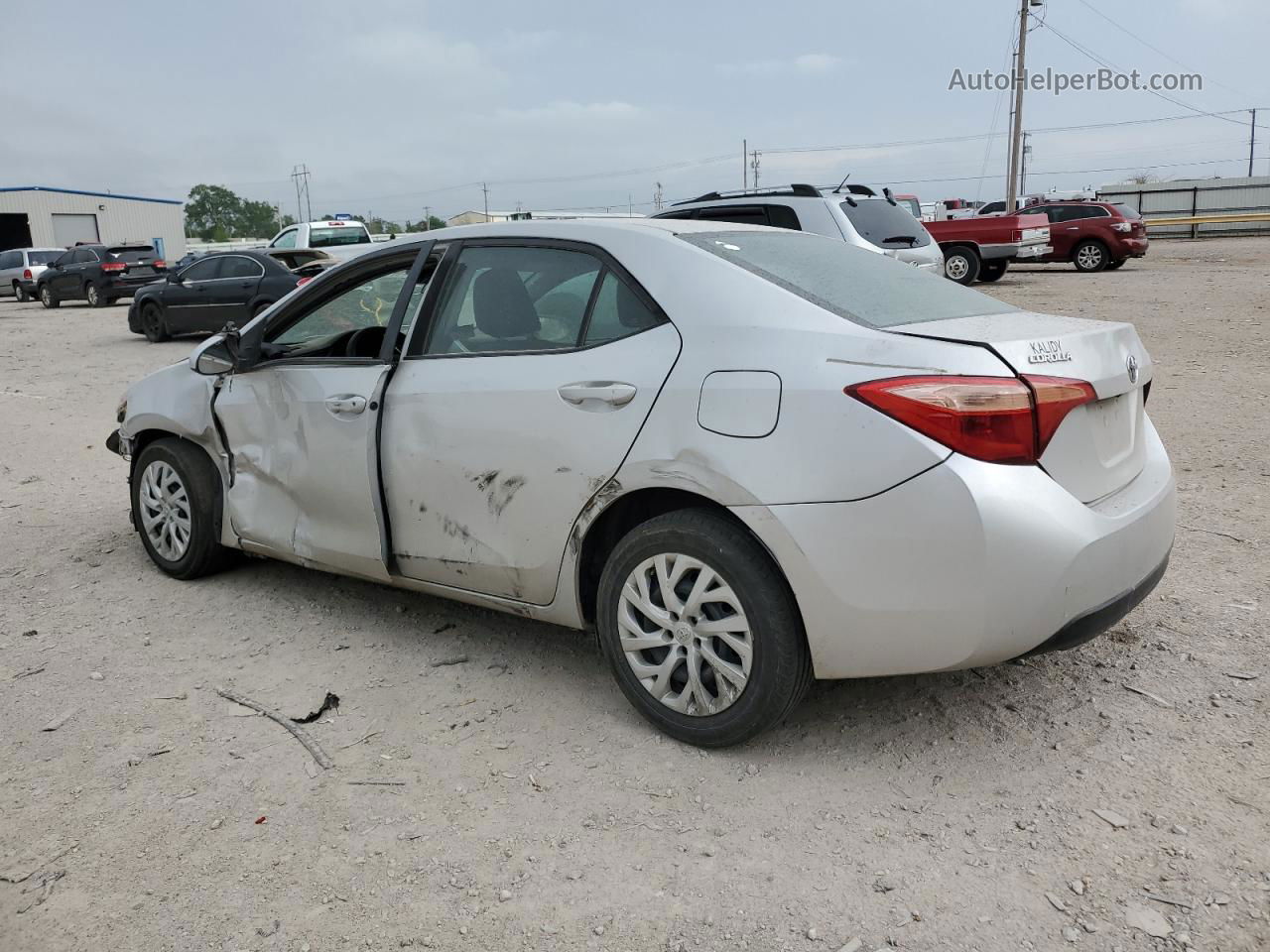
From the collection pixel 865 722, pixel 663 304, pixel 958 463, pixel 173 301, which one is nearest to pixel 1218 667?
pixel 865 722

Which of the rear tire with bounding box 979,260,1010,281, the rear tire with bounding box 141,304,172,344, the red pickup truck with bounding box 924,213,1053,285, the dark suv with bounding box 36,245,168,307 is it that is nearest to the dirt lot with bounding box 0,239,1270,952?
the rear tire with bounding box 141,304,172,344

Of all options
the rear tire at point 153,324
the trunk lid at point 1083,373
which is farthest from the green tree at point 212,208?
the trunk lid at point 1083,373

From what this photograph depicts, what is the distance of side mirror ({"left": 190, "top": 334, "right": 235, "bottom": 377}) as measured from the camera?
461 cm

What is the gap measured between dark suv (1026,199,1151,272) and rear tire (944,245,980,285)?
2.91 m

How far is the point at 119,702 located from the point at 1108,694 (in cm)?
339

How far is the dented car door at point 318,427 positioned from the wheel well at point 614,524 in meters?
0.91

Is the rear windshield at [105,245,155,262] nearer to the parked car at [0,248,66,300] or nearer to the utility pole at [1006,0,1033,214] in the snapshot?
the parked car at [0,248,66,300]

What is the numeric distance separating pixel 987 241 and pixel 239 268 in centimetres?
1377

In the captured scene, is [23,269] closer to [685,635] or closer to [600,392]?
[600,392]

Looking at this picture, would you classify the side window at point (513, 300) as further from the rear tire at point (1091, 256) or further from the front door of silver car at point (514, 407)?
the rear tire at point (1091, 256)

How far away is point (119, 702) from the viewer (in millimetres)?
3744

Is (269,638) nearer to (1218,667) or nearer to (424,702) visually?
(424,702)

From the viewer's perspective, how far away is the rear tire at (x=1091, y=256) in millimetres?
23781

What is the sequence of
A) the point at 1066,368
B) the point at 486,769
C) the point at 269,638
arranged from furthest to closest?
1. the point at 269,638
2. the point at 486,769
3. the point at 1066,368
